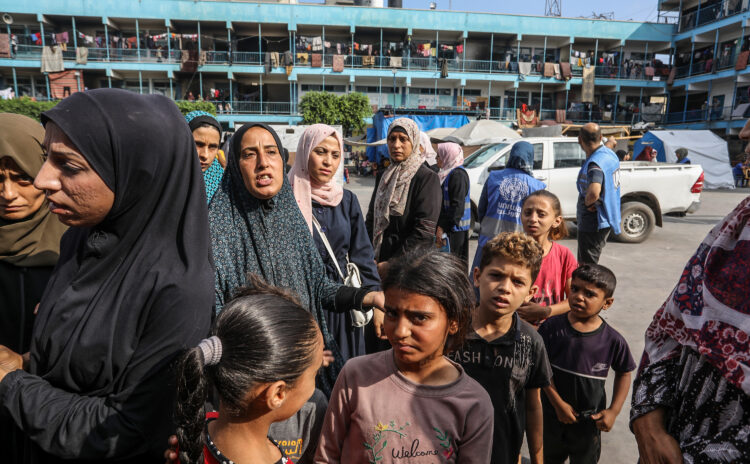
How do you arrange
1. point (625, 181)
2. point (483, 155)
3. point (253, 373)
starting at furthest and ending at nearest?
point (483, 155), point (625, 181), point (253, 373)

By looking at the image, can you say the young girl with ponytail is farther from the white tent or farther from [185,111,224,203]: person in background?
the white tent

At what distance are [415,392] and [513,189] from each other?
122 inches

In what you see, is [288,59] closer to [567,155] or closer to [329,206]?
[567,155]

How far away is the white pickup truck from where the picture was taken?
8.20 m

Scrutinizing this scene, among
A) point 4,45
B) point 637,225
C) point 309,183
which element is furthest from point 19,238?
point 4,45

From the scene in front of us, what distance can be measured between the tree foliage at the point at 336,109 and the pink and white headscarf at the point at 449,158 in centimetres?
2073

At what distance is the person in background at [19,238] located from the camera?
1684 millimetres

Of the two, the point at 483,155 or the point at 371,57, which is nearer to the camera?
the point at 483,155

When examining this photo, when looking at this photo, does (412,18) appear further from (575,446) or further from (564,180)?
(575,446)

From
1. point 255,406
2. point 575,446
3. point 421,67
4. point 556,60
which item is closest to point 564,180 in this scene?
point 575,446

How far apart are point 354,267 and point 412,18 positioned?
3086 cm

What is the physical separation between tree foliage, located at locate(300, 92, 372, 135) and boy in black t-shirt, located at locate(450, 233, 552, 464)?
24.4 m

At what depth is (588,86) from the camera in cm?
3020

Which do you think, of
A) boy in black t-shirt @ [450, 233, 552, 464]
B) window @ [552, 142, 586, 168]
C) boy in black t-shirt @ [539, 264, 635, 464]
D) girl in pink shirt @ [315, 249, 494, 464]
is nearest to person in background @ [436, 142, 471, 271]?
boy in black t-shirt @ [539, 264, 635, 464]
